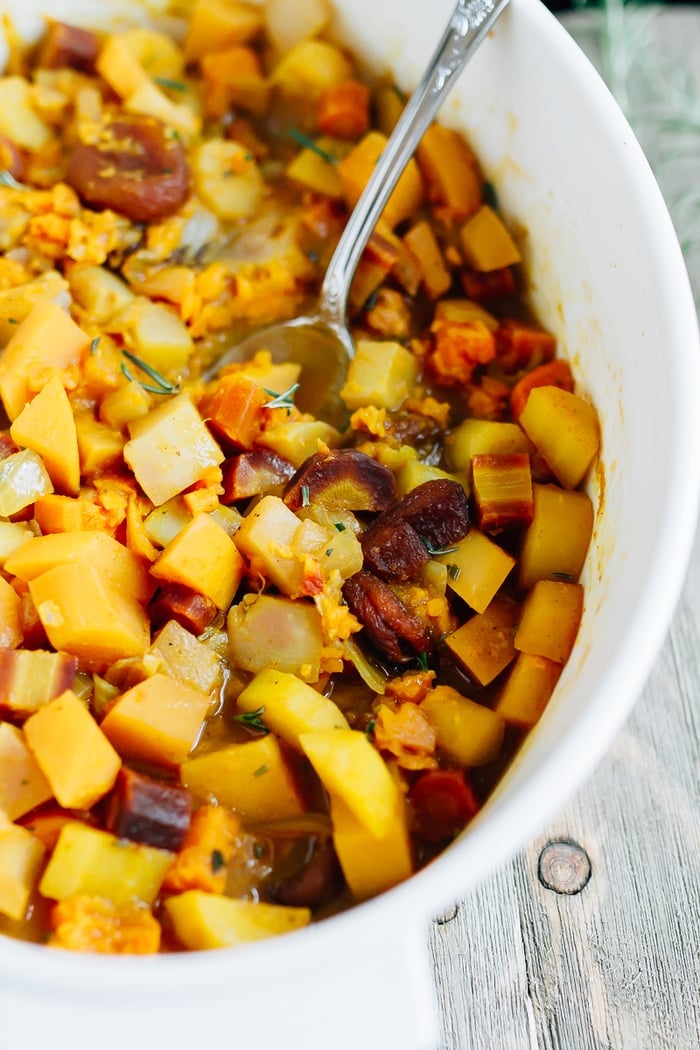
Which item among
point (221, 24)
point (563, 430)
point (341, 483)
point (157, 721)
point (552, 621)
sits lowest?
point (157, 721)

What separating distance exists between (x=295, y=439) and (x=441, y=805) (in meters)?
0.89

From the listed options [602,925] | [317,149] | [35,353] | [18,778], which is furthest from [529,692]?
[317,149]

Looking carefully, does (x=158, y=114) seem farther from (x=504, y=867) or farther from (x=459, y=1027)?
(x=459, y=1027)

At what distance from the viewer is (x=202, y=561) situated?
2170mm

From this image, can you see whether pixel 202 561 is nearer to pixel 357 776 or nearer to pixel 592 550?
pixel 357 776

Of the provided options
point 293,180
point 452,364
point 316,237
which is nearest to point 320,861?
point 452,364

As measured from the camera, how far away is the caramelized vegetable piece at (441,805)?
195cm

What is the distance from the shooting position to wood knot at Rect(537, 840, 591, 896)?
87.4 inches

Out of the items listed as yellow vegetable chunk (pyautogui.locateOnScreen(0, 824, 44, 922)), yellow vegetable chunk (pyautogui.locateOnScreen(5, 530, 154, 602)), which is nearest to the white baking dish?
yellow vegetable chunk (pyautogui.locateOnScreen(0, 824, 44, 922))

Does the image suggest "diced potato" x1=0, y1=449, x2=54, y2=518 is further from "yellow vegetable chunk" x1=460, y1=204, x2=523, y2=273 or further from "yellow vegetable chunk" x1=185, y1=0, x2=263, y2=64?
"yellow vegetable chunk" x1=185, y1=0, x2=263, y2=64

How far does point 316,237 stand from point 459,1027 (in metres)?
1.90

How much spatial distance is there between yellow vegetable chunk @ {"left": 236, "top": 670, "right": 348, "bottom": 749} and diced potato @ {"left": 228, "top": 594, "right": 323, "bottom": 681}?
0.05 metres

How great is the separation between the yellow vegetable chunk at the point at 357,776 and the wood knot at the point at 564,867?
0.53 m

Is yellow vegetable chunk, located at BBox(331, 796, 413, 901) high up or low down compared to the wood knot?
up
